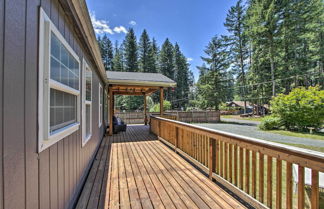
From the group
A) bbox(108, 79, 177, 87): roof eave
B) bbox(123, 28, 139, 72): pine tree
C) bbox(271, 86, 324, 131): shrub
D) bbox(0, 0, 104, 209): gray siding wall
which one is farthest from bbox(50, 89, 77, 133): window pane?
bbox(123, 28, 139, 72): pine tree

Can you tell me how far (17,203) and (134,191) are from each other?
169 cm

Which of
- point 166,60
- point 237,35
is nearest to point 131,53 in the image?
point 166,60

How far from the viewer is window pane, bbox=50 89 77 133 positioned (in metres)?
1.50

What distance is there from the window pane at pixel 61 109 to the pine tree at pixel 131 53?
29.4 metres

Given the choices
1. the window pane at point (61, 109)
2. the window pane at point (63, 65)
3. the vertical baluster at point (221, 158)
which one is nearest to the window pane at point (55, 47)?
the window pane at point (63, 65)

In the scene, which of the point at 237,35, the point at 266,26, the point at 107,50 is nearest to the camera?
the point at 266,26

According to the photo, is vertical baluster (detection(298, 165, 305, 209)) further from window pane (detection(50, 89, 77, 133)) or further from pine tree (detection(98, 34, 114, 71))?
pine tree (detection(98, 34, 114, 71))

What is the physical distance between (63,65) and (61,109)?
510 mm

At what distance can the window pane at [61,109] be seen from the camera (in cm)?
150

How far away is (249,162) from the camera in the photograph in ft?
6.81

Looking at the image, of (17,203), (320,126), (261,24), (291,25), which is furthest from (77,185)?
(291,25)

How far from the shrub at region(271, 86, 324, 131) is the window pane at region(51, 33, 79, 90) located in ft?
41.6

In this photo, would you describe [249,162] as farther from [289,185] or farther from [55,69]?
[55,69]

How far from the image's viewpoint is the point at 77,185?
228cm
